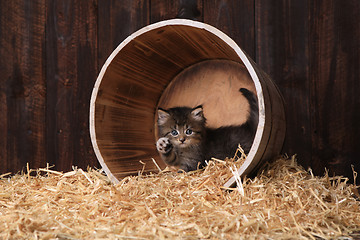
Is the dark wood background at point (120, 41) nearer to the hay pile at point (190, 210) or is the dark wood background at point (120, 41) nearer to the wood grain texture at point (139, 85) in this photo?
the wood grain texture at point (139, 85)

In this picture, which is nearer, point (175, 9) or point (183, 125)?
point (183, 125)

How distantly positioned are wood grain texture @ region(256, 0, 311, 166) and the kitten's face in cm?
61

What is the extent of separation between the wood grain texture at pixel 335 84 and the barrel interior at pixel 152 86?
1.67 ft

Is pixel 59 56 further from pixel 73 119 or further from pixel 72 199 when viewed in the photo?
pixel 72 199

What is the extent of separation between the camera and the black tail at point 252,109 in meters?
2.11

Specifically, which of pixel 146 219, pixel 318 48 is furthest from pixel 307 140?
pixel 146 219

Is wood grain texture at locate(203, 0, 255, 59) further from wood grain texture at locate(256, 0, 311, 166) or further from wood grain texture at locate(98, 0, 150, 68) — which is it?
wood grain texture at locate(98, 0, 150, 68)

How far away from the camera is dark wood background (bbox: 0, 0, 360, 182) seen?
228cm

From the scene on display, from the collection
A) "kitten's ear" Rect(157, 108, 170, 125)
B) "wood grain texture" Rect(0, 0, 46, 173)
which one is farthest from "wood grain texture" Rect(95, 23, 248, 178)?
"wood grain texture" Rect(0, 0, 46, 173)

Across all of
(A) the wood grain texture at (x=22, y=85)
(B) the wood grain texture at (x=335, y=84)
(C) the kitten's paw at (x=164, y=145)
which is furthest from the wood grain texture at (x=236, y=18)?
(A) the wood grain texture at (x=22, y=85)

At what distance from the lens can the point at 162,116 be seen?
2230mm

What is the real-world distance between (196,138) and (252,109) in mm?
374

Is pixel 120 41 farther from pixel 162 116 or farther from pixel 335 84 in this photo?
pixel 335 84

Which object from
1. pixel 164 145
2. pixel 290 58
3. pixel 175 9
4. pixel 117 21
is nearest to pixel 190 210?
pixel 164 145
